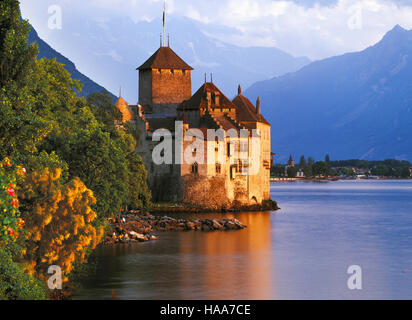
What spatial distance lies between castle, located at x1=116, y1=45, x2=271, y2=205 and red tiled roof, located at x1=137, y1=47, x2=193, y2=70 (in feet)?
25.1

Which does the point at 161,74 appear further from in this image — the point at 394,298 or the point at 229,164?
the point at 394,298

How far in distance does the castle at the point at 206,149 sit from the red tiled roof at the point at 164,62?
25.1 feet

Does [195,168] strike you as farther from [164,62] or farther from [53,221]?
[53,221]

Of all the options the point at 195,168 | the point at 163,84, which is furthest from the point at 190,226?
the point at 163,84

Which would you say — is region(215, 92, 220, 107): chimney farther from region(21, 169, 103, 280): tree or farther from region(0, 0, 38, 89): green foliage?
region(0, 0, 38, 89): green foliage

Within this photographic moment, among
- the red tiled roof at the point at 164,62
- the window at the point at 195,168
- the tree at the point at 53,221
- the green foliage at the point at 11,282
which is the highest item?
the red tiled roof at the point at 164,62

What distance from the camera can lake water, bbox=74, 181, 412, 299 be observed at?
33.1 metres

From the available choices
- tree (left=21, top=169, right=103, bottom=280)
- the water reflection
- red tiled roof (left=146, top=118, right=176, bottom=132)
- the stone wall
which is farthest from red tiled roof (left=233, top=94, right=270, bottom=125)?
tree (left=21, top=169, right=103, bottom=280)

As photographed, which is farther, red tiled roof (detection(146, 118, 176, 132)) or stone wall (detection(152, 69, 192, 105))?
stone wall (detection(152, 69, 192, 105))

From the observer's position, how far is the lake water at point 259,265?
33.1 metres

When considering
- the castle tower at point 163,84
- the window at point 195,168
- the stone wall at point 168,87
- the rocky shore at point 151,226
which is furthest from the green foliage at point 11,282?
the stone wall at point 168,87

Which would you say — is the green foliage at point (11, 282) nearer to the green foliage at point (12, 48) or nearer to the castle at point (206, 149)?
the green foliage at point (12, 48)

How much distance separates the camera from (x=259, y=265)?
42500 millimetres

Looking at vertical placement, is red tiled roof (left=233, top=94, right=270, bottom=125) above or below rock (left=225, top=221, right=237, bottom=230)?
above
